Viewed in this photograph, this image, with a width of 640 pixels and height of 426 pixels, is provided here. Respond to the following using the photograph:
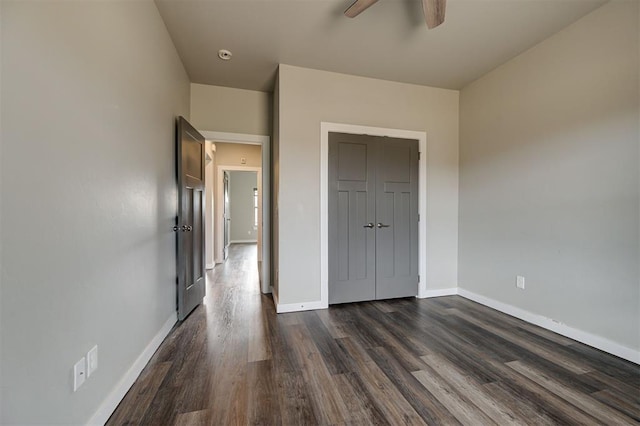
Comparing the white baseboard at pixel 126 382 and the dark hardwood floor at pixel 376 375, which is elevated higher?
the white baseboard at pixel 126 382

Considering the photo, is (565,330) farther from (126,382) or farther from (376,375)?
(126,382)

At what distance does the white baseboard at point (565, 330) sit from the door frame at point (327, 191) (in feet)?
2.46

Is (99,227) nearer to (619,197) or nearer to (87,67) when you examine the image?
(87,67)

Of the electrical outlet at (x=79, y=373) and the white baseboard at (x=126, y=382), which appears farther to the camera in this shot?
the white baseboard at (x=126, y=382)

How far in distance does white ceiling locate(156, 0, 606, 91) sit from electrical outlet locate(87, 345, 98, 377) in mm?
2391

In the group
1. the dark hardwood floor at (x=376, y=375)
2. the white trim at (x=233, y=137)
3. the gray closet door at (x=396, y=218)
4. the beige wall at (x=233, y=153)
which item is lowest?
the dark hardwood floor at (x=376, y=375)

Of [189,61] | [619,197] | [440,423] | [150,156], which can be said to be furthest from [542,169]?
[189,61]

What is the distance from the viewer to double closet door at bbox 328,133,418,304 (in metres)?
3.08

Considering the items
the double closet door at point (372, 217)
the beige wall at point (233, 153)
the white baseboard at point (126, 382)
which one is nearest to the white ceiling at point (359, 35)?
the double closet door at point (372, 217)

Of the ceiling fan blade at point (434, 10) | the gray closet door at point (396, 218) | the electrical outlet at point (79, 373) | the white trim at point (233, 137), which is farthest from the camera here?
the white trim at point (233, 137)

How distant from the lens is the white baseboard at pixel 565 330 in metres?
1.96

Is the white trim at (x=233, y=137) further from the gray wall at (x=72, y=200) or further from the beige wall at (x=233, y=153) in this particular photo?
the beige wall at (x=233, y=153)

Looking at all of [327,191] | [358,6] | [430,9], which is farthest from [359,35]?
[327,191]

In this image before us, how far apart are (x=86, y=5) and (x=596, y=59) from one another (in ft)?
→ 11.4
